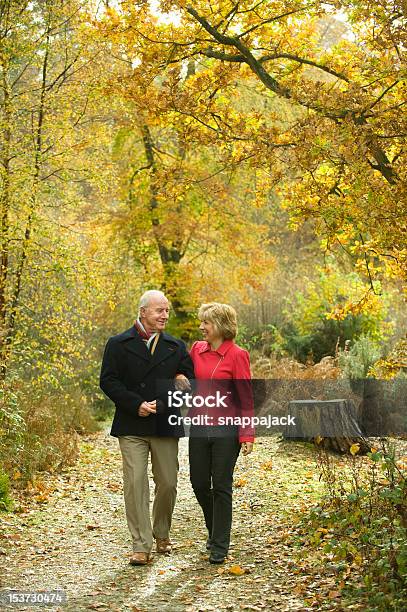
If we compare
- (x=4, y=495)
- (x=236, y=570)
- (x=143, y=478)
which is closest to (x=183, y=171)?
(x=4, y=495)

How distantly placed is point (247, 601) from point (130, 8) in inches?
210

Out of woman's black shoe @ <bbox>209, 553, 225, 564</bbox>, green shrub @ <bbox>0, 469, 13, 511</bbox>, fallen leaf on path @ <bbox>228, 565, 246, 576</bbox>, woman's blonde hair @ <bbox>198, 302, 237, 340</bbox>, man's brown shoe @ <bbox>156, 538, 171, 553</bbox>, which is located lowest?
fallen leaf on path @ <bbox>228, 565, 246, 576</bbox>

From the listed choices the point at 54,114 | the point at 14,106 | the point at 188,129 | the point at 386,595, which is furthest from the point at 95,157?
the point at 386,595

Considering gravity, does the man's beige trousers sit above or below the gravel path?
above

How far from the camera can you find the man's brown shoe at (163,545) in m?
6.91

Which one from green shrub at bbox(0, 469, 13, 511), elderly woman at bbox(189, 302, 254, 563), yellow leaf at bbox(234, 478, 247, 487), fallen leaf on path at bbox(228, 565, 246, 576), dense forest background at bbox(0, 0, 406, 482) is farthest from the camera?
yellow leaf at bbox(234, 478, 247, 487)

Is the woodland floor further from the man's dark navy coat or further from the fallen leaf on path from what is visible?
the man's dark navy coat

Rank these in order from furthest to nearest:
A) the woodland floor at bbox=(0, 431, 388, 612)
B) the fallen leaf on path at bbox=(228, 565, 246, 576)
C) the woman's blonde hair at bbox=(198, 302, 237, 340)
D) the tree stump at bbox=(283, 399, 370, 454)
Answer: the tree stump at bbox=(283, 399, 370, 454), the woman's blonde hair at bbox=(198, 302, 237, 340), the fallen leaf on path at bbox=(228, 565, 246, 576), the woodland floor at bbox=(0, 431, 388, 612)

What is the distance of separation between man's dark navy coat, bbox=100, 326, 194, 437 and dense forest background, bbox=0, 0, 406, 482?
1769mm

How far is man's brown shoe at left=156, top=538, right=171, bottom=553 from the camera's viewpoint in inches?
272

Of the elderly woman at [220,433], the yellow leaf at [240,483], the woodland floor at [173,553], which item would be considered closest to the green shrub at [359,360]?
the woodland floor at [173,553]

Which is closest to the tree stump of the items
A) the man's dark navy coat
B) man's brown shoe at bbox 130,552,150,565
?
the man's dark navy coat

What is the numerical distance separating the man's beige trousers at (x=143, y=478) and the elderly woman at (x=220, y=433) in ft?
0.67

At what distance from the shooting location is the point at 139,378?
6.67m
